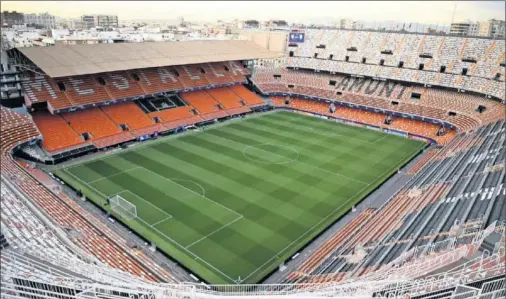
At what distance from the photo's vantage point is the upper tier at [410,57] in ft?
133

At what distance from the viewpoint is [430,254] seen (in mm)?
13750

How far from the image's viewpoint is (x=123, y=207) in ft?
72.6

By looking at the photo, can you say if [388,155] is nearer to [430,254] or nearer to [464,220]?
[464,220]

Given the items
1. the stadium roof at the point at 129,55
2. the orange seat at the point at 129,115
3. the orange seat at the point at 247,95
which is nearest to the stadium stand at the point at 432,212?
the orange seat at the point at 129,115

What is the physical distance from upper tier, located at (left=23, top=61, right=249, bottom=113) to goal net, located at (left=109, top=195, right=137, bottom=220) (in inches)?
524

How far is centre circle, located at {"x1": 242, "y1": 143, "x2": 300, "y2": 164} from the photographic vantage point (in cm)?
3033

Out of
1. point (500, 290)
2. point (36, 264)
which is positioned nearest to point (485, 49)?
point (500, 290)

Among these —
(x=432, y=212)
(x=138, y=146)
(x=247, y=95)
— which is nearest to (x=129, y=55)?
(x=138, y=146)

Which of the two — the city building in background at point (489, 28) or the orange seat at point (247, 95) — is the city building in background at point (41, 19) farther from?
the city building in background at point (489, 28)

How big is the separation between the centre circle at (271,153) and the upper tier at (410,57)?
20746 mm

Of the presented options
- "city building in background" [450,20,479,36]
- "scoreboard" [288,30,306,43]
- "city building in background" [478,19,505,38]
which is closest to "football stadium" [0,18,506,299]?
"scoreboard" [288,30,306,43]

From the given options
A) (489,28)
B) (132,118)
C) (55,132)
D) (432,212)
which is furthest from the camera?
(489,28)

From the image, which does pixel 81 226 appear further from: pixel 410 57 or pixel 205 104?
pixel 410 57

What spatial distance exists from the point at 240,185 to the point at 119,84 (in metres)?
19.5
